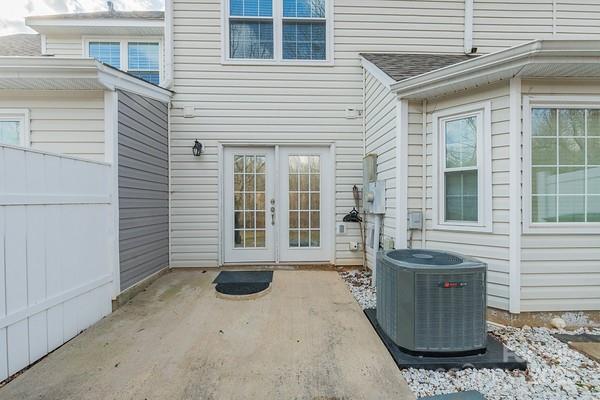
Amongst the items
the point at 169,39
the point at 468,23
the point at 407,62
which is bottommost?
the point at 407,62

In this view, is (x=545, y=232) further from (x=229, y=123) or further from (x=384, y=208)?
(x=229, y=123)

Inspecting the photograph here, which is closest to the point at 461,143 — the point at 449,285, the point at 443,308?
the point at 449,285

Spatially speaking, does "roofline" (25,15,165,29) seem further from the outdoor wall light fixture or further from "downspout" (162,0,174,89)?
the outdoor wall light fixture

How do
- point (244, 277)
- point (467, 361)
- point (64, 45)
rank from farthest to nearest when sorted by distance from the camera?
point (64, 45) < point (244, 277) < point (467, 361)

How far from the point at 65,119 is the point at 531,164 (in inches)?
202

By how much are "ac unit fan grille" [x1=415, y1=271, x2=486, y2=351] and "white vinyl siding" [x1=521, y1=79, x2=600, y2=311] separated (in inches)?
41.5

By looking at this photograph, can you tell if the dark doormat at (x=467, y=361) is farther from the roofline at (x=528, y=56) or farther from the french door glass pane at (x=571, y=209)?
the roofline at (x=528, y=56)

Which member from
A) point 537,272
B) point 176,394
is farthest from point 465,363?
point 176,394

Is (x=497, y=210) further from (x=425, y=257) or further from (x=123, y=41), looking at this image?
(x=123, y=41)

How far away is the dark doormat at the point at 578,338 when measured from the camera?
2.54 metres

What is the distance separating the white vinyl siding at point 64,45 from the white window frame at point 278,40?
4.29 meters

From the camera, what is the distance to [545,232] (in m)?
2.79

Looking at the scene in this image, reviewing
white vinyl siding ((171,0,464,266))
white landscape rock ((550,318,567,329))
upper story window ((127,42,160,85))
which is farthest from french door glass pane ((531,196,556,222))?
upper story window ((127,42,160,85))

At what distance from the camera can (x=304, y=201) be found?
16.1 feet
